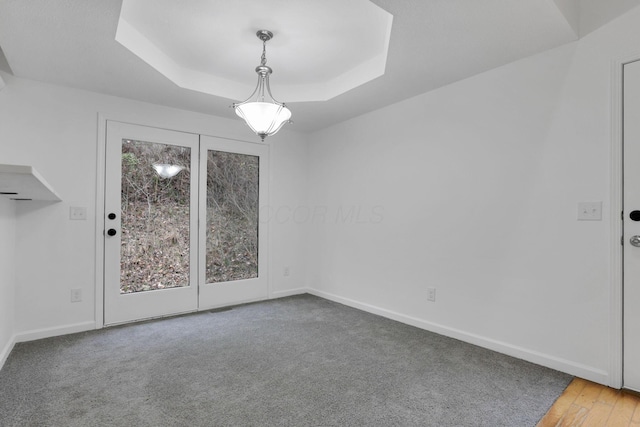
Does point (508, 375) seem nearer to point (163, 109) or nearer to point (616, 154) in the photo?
point (616, 154)

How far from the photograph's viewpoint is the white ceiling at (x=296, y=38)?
6.60 ft

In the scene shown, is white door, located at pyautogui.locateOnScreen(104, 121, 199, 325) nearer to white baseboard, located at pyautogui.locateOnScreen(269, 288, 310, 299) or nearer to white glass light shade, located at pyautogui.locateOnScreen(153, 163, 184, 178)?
white glass light shade, located at pyautogui.locateOnScreen(153, 163, 184, 178)

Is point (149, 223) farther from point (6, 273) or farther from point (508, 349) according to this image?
point (508, 349)

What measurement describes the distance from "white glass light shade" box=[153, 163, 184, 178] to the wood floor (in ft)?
12.0

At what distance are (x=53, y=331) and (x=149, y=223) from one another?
123cm

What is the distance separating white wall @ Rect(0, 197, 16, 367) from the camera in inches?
96.4

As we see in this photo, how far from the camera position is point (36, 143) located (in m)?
2.99

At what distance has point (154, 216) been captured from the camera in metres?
3.58

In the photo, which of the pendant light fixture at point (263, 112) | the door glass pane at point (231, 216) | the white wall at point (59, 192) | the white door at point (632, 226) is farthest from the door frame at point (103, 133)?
the white door at point (632, 226)

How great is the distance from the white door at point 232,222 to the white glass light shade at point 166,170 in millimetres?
271

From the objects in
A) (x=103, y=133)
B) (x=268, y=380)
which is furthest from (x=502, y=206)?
(x=103, y=133)

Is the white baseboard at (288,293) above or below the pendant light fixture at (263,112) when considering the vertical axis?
below

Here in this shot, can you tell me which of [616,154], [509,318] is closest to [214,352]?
[509,318]

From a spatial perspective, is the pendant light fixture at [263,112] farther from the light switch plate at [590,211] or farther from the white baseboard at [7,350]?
the white baseboard at [7,350]
